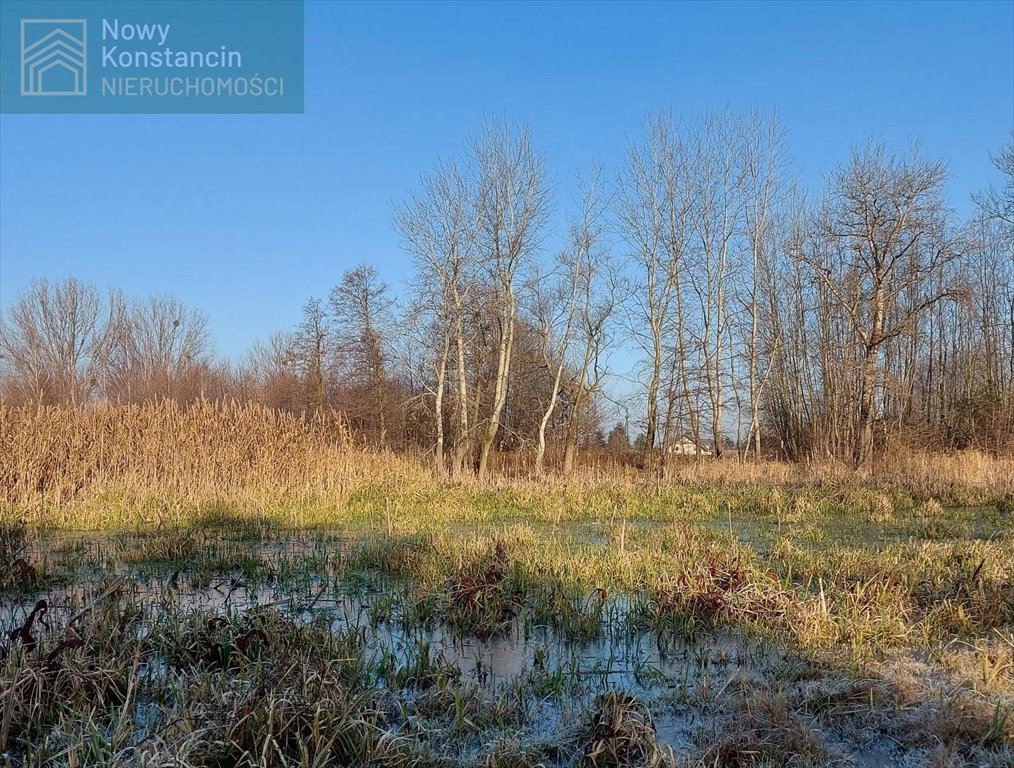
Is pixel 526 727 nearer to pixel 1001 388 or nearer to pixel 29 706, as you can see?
pixel 29 706

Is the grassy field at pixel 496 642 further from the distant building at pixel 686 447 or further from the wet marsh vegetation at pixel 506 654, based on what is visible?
the distant building at pixel 686 447

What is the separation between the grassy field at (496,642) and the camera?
2771mm

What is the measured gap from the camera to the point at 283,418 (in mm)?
13328

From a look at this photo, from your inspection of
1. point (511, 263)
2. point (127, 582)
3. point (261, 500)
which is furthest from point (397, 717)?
point (511, 263)

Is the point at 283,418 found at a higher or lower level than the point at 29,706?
higher

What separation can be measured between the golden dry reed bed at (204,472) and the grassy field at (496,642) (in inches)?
17.8

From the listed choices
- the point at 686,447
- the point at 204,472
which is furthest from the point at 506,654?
the point at 686,447

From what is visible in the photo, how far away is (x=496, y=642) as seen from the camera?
4301mm

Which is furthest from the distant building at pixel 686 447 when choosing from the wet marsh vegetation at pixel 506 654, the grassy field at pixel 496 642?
the wet marsh vegetation at pixel 506 654

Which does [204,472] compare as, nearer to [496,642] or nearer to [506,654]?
[496,642]

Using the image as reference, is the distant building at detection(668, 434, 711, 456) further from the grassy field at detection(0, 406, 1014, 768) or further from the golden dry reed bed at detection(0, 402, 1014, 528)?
the grassy field at detection(0, 406, 1014, 768)

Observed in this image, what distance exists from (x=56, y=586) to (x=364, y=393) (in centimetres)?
2324

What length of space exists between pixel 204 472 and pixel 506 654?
9.28m

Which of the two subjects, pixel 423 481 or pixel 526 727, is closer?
pixel 526 727
